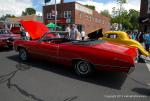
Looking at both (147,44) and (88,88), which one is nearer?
(88,88)

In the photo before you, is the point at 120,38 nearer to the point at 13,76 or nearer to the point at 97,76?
the point at 97,76

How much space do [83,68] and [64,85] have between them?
971 millimetres

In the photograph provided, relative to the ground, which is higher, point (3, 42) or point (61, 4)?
point (61, 4)

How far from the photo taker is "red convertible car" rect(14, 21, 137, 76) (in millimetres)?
5605

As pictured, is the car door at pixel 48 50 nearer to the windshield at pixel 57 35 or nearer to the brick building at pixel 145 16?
the windshield at pixel 57 35

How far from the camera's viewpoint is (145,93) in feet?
17.1

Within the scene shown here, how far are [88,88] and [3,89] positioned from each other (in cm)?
218

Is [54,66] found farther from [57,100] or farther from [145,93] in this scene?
[145,93]

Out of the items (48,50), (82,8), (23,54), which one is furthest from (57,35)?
(82,8)

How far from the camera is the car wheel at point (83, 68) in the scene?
620 centimetres

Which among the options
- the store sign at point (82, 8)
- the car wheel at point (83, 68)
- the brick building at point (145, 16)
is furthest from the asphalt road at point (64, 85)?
the store sign at point (82, 8)

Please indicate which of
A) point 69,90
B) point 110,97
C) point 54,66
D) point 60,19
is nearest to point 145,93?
point 110,97

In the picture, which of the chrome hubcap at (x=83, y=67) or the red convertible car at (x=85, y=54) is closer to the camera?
the red convertible car at (x=85, y=54)

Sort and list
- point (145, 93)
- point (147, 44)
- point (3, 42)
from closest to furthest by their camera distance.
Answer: point (145, 93) → point (3, 42) → point (147, 44)
